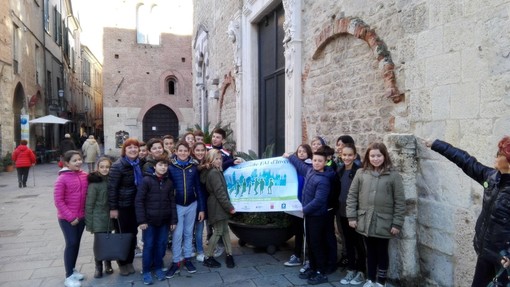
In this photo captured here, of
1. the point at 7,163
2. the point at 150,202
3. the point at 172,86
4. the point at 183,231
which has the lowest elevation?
the point at 183,231

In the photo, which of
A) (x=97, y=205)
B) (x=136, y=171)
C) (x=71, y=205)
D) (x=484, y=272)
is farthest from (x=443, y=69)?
(x=71, y=205)

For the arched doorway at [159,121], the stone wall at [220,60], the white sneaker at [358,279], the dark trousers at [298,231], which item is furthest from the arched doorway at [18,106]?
the white sneaker at [358,279]

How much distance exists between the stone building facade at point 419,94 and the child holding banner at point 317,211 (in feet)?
2.47

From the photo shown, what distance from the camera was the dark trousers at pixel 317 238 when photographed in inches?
170

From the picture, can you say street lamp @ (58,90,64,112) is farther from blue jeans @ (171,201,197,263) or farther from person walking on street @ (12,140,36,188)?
blue jeans @ (171,201,197,263)

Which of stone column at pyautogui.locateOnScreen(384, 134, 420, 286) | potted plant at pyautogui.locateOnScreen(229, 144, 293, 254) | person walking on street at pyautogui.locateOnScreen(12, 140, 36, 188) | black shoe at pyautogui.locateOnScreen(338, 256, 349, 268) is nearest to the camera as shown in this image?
stone column at pyautogui.locateOnScreen(384, 134, 420, 286)

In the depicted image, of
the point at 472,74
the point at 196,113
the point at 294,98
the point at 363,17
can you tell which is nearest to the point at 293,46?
the point at 294,98

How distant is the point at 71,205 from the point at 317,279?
288 centimetres

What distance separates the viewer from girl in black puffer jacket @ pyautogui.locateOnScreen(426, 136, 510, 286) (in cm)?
252

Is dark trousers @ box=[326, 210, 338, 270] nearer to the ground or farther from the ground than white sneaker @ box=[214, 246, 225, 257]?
farther from the ground

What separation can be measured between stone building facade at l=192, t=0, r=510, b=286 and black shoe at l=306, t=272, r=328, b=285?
2.52 feet

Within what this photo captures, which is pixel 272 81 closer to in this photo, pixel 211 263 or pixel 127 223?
pixel 211 263

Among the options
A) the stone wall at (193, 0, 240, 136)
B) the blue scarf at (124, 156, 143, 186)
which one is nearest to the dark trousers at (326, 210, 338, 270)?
the blue scarf at (124, 156, 143, 186)

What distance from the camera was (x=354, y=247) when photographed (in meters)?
4.45
